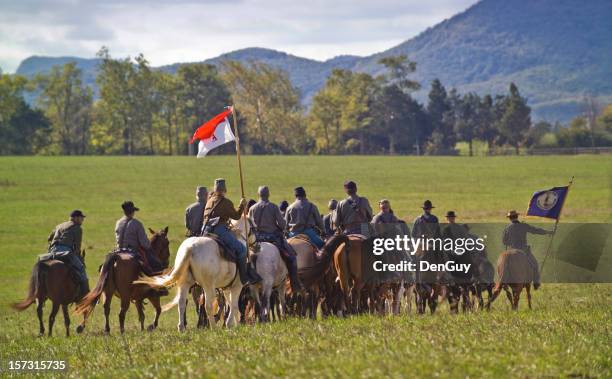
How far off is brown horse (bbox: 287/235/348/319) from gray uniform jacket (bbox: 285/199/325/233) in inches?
11.5

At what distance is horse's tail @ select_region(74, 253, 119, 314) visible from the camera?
19516 mm

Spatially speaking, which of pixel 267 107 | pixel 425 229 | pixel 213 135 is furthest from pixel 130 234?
pixel 267 107

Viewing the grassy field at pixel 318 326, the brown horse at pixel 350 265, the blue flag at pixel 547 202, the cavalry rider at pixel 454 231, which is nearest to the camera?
the grassy field at pixel 318 326

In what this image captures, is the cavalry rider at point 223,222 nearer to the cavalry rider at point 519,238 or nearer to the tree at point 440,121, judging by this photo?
the cavalry rider at point 519,238

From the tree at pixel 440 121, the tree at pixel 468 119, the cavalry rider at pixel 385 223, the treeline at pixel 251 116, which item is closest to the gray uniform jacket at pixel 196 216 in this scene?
the cavalry rider at pixel 385 223

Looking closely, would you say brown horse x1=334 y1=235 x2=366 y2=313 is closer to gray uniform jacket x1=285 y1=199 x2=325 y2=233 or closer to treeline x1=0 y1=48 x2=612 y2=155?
gray uniform jacket x1=285 y1=199 x2=325 y2=233

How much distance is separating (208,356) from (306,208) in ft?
24.9

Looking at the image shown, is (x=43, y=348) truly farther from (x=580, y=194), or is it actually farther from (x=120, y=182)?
(x=120, y=182)

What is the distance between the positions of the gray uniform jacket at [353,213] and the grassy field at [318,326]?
107 inches

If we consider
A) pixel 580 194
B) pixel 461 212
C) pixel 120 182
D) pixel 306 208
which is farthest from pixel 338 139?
pixel 306 208

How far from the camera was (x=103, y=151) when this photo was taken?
136m

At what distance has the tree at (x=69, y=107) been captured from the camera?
14112 cm

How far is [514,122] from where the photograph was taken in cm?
15375

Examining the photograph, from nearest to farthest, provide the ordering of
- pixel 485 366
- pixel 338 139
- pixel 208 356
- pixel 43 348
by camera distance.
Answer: pixel 485 366 < pixel 208 356 < pixel 43 348 < pixel 338 139
